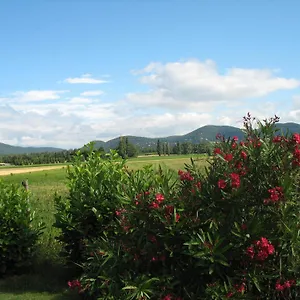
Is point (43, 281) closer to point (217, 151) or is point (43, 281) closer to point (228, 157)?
point (217, 151)

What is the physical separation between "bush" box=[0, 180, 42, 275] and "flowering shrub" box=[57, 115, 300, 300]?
3.18 metres

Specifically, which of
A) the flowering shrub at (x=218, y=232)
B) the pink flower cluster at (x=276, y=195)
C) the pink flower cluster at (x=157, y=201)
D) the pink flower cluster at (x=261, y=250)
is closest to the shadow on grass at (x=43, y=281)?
the flowering shrub at (x=218, y=232)

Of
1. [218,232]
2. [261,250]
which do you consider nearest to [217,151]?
[218,232]

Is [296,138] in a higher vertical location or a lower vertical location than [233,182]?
higher

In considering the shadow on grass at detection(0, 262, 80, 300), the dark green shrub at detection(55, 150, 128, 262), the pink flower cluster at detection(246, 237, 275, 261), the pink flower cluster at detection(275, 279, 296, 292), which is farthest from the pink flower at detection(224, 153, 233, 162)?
the shadow on grass at detection(0, 262, 80, 300)

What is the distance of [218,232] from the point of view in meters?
5.38

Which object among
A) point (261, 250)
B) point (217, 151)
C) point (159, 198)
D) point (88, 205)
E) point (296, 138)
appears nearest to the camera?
point (261, 250)

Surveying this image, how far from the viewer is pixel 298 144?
5.58 metres

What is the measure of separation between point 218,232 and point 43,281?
16.0ft

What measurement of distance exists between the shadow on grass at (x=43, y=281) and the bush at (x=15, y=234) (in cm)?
31

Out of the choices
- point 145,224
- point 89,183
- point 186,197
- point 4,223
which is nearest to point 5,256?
point 4,223

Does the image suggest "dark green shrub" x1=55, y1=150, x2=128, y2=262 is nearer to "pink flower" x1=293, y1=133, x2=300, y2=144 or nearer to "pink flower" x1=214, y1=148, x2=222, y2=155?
"pink flower" x1=214, y1=148, x2=222, y2=155

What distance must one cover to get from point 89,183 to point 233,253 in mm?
3851

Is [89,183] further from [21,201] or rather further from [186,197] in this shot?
[186,197]
